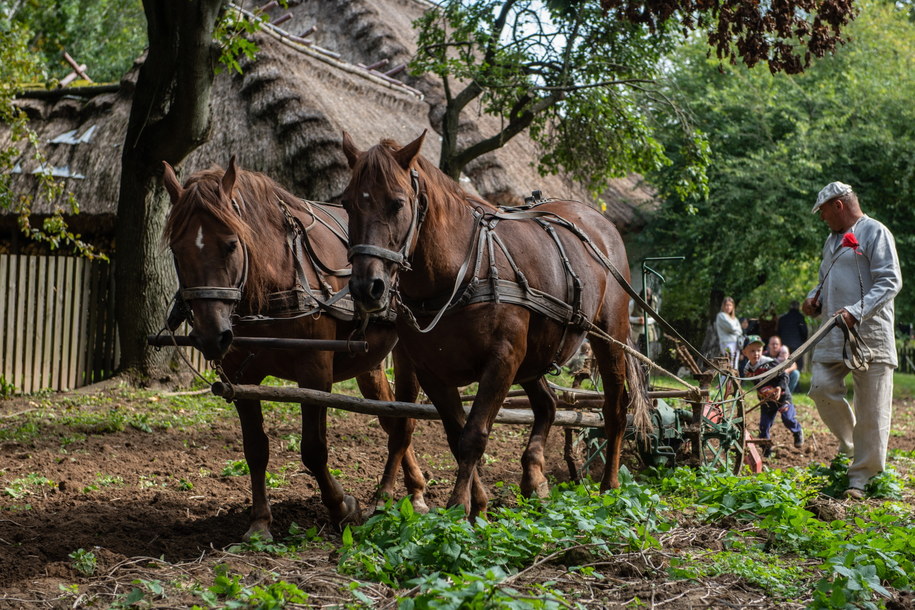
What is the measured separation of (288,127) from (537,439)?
810cm

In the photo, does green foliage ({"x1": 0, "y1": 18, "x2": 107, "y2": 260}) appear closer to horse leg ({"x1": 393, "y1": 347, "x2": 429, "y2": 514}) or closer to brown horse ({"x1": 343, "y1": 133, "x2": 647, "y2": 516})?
horse leg ({"x1": 393, "y1": 347, "x2": 429, "y2": 514})

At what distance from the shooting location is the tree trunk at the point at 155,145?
773 centimetres

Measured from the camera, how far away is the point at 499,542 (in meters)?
3.59

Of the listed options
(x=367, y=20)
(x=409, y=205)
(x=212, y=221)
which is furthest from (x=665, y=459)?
(x=367, y=20)

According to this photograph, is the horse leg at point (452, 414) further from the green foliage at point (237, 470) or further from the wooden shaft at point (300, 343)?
the green foliage at point (237, 470)

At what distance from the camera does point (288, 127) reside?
11.9m

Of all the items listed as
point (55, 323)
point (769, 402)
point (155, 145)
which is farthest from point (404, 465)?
point (55, 323)

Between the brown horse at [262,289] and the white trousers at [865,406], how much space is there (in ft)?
9.04

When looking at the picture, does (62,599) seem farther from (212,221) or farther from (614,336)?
(614,336)

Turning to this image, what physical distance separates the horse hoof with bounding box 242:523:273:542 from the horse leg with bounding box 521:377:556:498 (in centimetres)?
143

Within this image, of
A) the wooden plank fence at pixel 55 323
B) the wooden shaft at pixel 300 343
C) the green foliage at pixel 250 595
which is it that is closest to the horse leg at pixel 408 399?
the wooden shaft at pixel 300 343

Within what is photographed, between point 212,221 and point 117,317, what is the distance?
5.68 m

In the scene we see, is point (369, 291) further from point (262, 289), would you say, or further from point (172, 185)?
point (172, 185)

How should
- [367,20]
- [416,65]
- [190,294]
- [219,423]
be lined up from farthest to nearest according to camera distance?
[367,20], [416,65], [219,423], [190,294]
